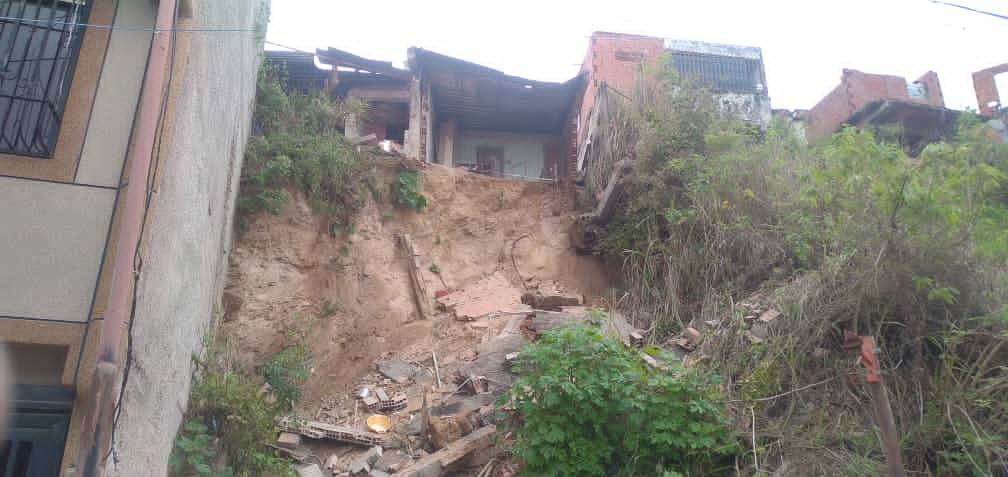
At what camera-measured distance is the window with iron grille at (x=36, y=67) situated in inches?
162

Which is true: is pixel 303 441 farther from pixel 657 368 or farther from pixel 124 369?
pixel 657 368

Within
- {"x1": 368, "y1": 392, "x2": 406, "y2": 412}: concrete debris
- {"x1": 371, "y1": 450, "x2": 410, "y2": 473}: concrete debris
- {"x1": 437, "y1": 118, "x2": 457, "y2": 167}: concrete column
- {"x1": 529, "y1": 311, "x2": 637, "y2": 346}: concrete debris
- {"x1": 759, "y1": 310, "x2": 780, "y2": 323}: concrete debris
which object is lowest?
{"x1": 371, "y1": 450, "x2": 410, "y2": 473}: concrete debris

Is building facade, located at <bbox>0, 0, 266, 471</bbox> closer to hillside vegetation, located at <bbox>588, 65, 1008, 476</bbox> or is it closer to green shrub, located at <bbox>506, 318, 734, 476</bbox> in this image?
green shrub, located at <bbox>506, 318, 734, 476</bbox>

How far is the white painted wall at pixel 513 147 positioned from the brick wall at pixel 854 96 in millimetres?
8186

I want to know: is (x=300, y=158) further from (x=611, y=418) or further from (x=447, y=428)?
(x=611, y=418)

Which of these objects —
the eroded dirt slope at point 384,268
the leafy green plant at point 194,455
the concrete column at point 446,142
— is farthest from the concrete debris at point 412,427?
the concrete column at point 446,142

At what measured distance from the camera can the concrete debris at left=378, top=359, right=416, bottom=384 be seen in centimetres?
812

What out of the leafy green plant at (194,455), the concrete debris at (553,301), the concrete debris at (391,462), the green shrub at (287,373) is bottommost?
the concrete debris at (391,462)

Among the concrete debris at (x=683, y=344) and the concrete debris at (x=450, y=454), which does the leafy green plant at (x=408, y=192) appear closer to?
the concrete debris at (x=450, y=454)

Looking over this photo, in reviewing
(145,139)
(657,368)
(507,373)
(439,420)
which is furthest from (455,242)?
(145,139)

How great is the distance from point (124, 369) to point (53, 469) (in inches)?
26.0

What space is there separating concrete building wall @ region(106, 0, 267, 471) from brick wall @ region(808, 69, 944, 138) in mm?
16007

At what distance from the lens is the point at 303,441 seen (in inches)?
269

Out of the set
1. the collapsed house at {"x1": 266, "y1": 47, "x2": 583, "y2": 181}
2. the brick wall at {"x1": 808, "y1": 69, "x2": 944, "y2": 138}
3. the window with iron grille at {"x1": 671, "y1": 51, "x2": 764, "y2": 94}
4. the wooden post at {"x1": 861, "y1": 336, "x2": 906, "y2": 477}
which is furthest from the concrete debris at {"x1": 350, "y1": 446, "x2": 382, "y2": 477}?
the brick wall at {"x1": 808, "y1": 69, "x2": 944, "y2": 138}
